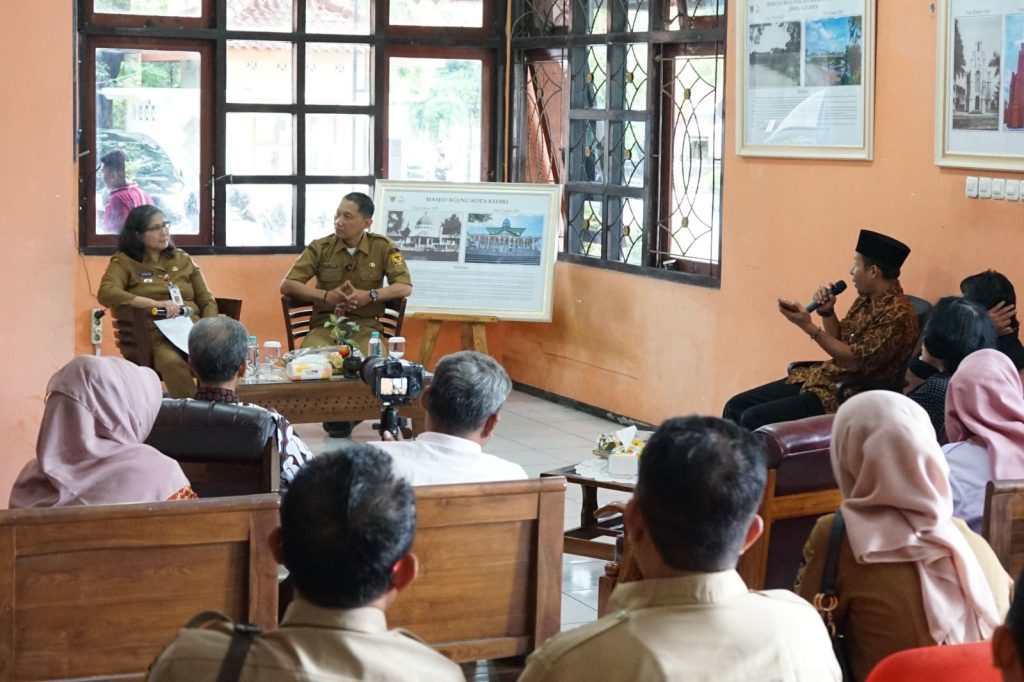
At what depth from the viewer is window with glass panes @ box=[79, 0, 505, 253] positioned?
329 inches

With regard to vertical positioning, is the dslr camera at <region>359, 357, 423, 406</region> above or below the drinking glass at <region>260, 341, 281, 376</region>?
above

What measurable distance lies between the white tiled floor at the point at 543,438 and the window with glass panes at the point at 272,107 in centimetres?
155

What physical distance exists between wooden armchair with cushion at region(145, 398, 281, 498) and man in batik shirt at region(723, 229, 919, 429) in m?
2.66

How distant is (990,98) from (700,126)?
2172mm

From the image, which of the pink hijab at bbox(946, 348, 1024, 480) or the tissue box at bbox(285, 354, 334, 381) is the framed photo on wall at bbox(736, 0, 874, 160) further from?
the pink hijab at bbox(946, 348, 1024, 480)

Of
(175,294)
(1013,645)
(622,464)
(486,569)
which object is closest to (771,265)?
(622,464)

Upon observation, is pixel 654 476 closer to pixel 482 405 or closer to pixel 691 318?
pixel 482 405

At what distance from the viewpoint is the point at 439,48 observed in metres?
9.04

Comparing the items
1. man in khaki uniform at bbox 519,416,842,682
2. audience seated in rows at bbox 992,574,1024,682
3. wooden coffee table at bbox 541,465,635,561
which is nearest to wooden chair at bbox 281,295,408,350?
wooden coffee table at bbox 541,465,635,561

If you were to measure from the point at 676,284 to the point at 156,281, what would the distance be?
2.73 m

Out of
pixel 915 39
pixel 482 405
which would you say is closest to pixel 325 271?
pixel 915 39

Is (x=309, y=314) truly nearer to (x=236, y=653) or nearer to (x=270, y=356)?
(x=270, y=356)

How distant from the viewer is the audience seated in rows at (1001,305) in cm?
524

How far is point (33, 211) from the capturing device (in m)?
5.30
